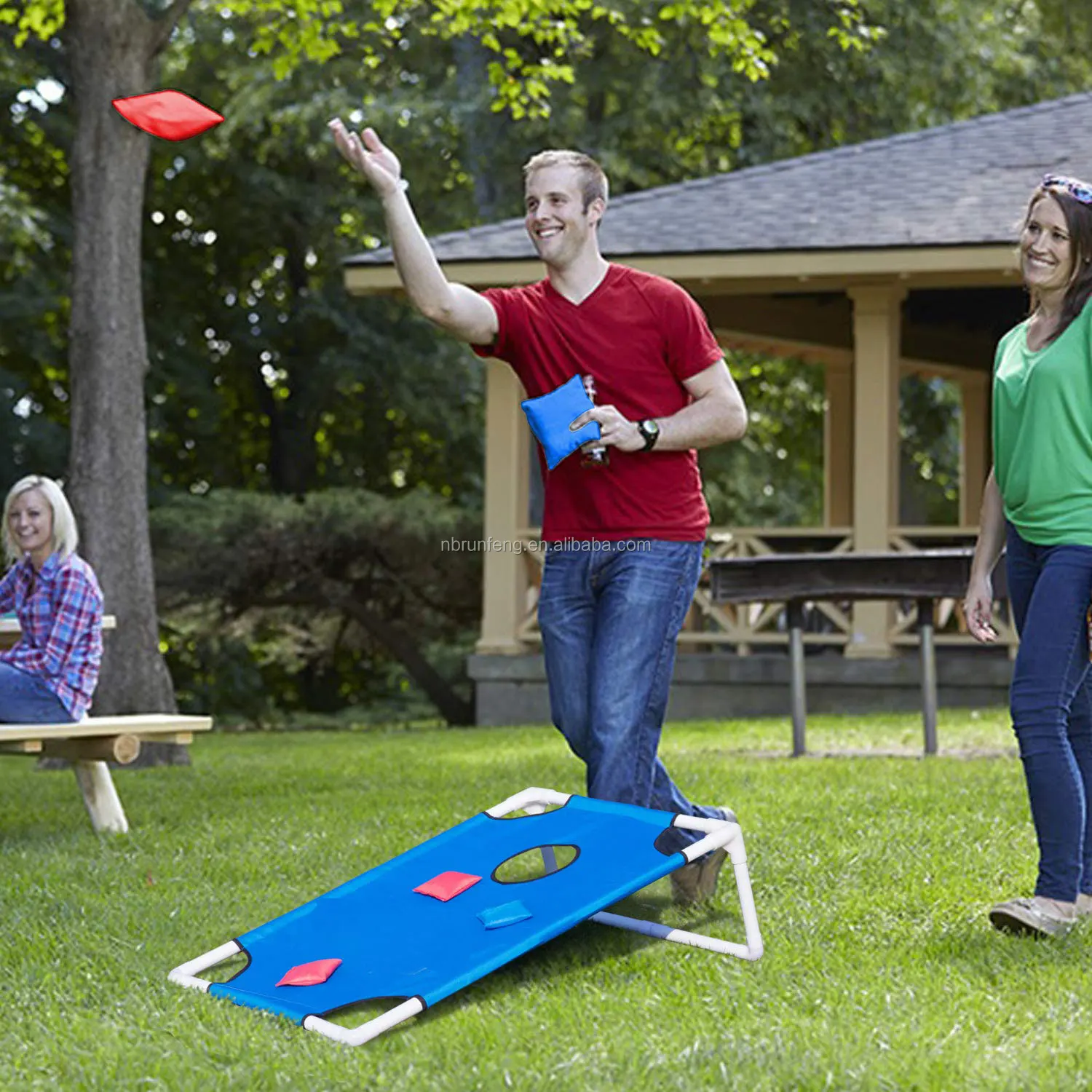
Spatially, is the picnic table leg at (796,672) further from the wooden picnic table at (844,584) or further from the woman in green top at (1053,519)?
the woman in green top at (1053,519)

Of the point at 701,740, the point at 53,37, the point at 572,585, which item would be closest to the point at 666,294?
the point at 572,585

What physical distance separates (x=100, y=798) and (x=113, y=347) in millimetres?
4848

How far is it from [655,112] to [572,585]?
17.6m

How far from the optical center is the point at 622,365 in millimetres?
5008

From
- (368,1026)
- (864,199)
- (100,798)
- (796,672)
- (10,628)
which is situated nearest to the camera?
(368,1026)

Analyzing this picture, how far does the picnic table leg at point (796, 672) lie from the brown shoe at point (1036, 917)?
5.27 metres

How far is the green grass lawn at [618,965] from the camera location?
12.5 feet

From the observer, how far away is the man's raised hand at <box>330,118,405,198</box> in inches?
178

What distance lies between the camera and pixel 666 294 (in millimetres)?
5027

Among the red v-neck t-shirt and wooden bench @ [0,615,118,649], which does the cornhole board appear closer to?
the red v-neck t-shirt

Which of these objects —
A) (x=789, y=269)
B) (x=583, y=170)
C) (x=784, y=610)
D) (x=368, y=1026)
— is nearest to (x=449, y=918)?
(x=368, y=1026)

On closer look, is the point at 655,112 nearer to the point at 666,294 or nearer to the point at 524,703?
the point at 524,703

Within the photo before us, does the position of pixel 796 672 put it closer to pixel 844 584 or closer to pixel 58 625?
pixel 844 584

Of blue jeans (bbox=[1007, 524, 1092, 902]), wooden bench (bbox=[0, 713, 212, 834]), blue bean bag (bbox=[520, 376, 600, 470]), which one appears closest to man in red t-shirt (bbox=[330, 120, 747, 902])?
blue bean bag (bbox=[520, 376, 600, 470])
